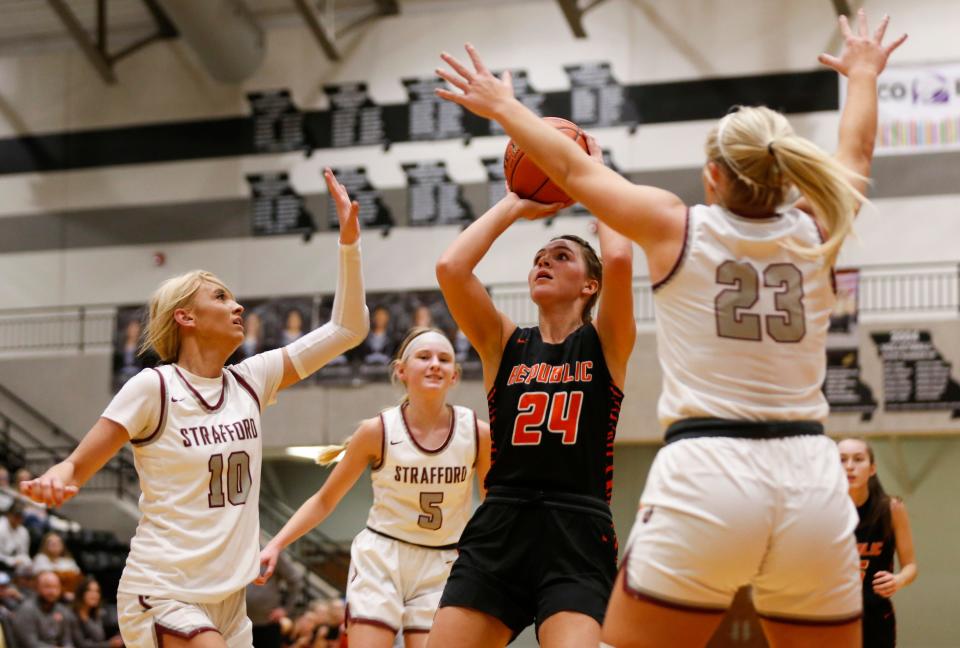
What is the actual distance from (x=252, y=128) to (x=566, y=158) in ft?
52.5

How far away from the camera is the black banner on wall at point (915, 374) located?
14680 millimetres

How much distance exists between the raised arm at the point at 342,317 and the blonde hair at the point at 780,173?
230 cm

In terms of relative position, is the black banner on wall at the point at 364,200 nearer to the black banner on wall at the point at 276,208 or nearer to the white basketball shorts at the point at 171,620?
the black banner on wall at the point at 276,208

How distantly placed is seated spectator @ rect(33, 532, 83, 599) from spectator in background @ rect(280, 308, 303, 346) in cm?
410

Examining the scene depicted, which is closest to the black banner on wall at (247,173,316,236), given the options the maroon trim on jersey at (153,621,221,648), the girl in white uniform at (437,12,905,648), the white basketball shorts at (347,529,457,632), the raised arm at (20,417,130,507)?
the white basketball shorts at (347,529,457,632)

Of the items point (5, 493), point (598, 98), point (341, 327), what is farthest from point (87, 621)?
point (598, 98)

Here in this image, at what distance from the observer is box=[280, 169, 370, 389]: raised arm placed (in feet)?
17.1

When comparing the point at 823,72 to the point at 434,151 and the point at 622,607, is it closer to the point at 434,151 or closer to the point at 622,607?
the point at 434,151

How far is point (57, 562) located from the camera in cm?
1453

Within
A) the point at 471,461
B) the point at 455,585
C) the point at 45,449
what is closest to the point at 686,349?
the point at 455,585

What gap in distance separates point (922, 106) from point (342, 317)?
41.8 ft

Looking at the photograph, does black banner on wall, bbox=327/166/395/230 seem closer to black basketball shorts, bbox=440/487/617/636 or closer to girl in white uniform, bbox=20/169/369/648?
girl in white uniform, bbox=20/169/369/648

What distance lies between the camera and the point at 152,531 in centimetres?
470

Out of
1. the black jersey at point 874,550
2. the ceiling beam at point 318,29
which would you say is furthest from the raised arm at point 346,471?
the ceiling beam at point 318,29
